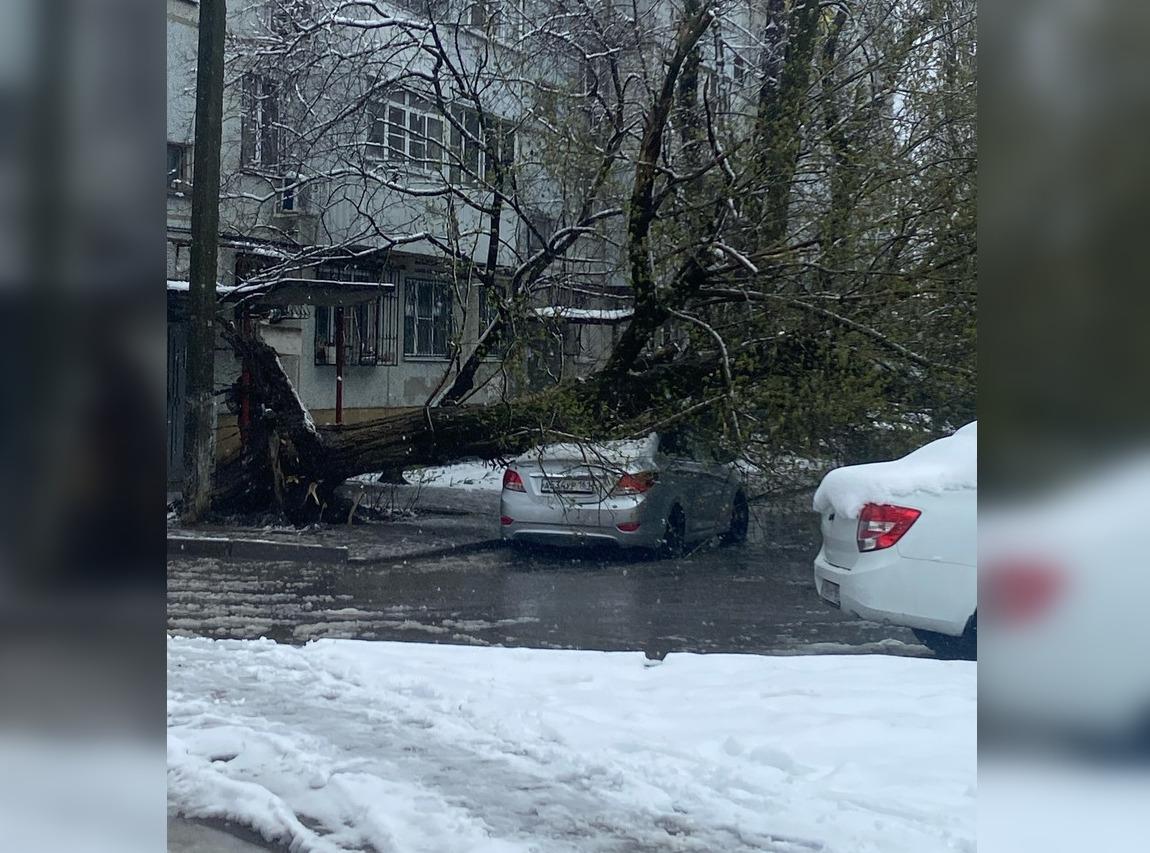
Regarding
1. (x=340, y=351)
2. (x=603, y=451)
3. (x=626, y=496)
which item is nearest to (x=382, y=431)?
(x=340, y=351)

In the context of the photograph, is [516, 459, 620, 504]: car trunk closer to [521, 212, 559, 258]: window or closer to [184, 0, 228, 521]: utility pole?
[521, 212, 559, 258]: window

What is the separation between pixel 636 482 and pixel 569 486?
25 centimetres

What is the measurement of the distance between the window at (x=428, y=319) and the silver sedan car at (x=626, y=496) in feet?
1.77

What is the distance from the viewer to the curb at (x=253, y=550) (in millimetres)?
4613

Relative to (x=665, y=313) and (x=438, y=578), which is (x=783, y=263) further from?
(x=438, y=578)

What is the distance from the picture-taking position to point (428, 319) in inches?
174

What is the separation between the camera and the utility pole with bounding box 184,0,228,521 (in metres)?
4.60

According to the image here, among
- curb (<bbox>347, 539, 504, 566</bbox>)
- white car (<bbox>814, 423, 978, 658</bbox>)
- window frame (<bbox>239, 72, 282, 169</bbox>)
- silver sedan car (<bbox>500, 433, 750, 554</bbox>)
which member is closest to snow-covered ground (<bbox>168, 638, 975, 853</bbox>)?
white car (<bbox>814, 423, 978, 658</bbox>)

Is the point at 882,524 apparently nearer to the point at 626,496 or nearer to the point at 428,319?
the point at 626,496

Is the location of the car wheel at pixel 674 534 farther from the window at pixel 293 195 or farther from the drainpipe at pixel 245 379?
the window at pixel 293 195
